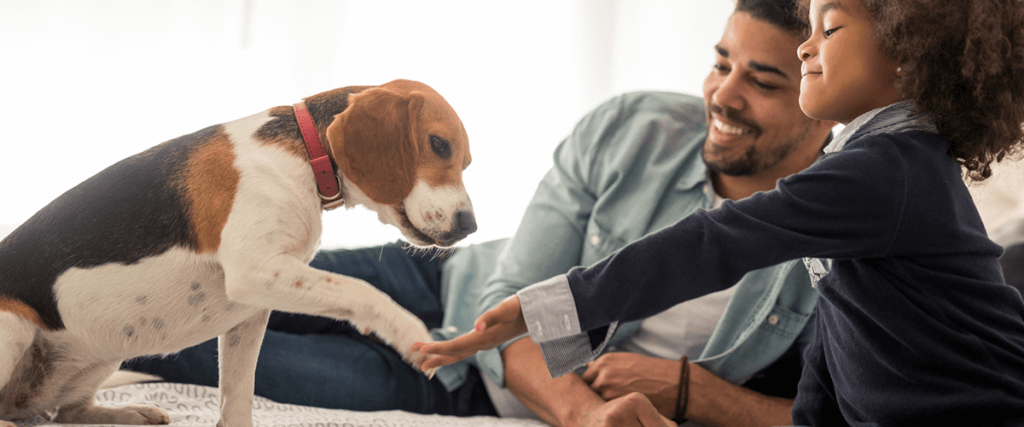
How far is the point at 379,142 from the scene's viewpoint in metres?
0.76

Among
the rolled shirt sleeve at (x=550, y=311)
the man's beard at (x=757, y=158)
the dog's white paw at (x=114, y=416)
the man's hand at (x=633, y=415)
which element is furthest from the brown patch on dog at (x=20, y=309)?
the man's beard at (x=757, y=158)

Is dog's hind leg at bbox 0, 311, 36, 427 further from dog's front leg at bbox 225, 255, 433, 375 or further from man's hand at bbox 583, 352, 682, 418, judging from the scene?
man's hand at bbox 583, 352, 682, 418

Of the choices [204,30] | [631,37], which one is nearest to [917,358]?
[204,30]

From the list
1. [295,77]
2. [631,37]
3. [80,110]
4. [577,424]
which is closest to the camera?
[577,424]

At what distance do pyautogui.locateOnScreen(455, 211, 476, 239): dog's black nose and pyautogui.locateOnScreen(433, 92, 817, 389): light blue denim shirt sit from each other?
0.81 meters

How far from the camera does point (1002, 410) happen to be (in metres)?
0.80

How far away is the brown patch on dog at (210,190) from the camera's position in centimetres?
74

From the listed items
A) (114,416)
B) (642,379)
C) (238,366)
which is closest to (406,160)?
(238,366)

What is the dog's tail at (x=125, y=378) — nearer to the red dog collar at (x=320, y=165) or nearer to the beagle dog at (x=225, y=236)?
the beagle dog at (x=225, y=236)

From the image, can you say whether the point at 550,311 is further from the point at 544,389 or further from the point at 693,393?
the point at 693,393

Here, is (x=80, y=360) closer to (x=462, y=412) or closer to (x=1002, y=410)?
(x=462, y=412)

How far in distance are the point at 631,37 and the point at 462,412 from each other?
1.69 metres

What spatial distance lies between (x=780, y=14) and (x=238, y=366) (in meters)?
1.33

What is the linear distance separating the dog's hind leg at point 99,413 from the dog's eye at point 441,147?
537 millimetres
